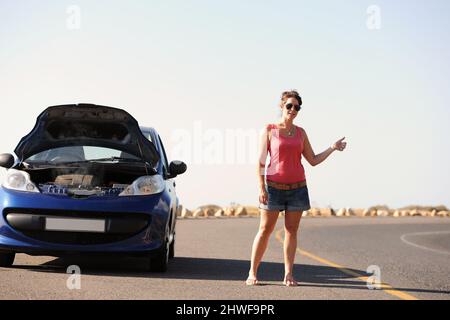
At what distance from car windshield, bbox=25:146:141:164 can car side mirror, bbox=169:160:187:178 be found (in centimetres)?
45

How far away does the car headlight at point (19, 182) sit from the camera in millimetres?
9328

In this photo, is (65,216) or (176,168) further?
(176,168)

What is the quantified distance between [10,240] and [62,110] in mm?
1741

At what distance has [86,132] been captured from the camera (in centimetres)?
1046

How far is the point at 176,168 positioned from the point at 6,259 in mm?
2292

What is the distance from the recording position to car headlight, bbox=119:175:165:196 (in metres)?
9.41

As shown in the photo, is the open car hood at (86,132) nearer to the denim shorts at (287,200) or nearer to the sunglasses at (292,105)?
the denim shorts at (287,200)

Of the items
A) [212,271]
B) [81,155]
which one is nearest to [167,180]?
[81,155]

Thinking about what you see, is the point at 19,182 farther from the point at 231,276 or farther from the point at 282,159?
the point at 282,159

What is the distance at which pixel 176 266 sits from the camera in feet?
35.1
